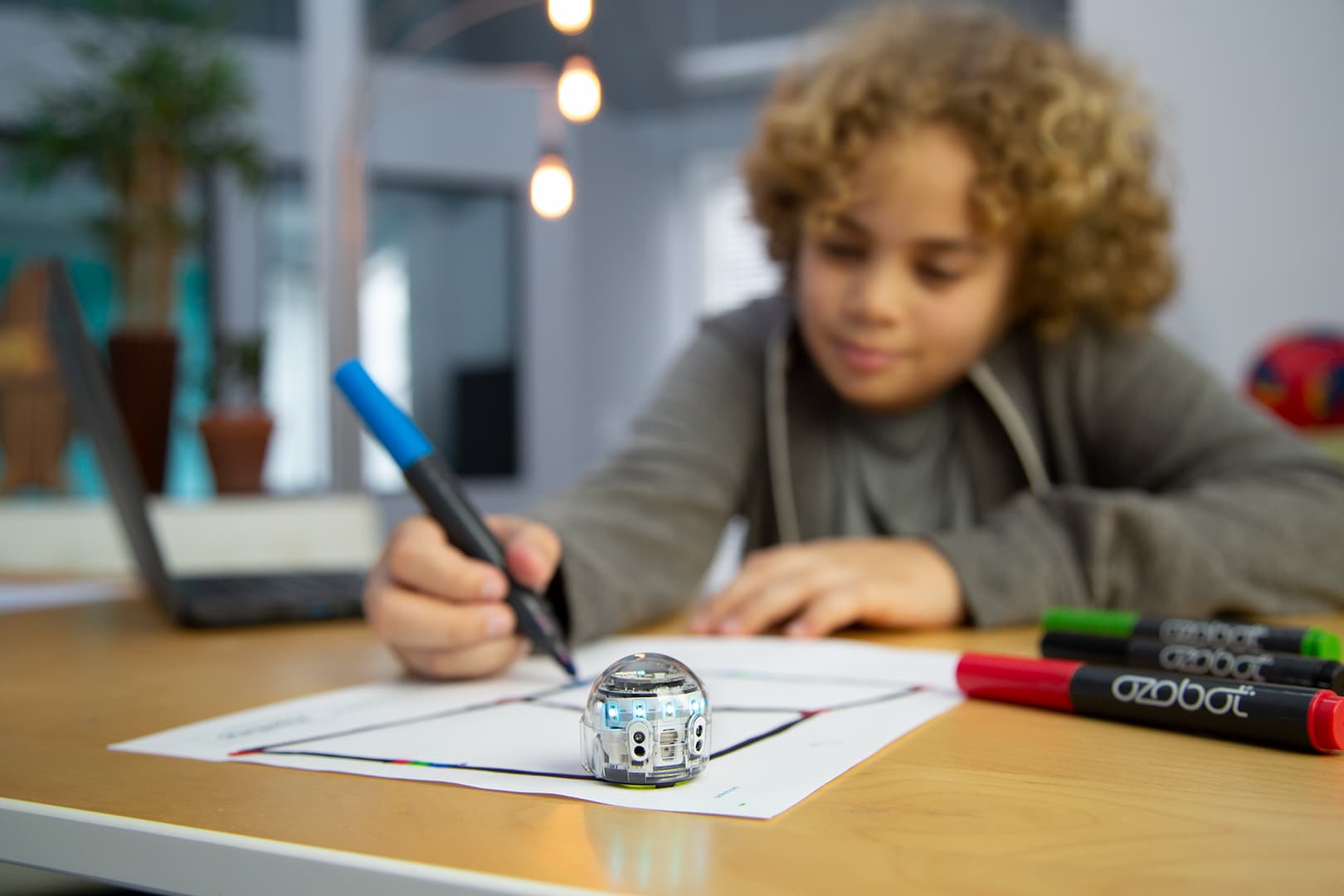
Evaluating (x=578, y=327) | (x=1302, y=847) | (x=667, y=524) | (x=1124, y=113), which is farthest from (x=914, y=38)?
(x=578, y=327)

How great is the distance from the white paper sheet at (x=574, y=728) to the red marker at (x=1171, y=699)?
0.10ft

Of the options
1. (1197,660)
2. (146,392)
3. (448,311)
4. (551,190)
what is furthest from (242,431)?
(448,311)

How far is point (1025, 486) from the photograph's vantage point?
980mm

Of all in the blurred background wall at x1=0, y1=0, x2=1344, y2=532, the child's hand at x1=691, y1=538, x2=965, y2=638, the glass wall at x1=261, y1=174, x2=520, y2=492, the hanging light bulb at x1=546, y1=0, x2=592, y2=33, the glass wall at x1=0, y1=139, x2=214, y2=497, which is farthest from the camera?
the glass wall at x1=261, y1=174, x2=520, y2=492

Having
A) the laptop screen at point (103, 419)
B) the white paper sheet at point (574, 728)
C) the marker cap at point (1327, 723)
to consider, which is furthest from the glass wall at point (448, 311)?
the marker cap at point (1327, 723)

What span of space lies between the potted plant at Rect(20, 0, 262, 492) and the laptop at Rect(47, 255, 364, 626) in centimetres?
86

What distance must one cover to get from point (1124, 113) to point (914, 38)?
0.21 meters

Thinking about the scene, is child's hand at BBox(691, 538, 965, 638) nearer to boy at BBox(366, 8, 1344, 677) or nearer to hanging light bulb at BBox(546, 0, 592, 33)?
boy at BBox(366, 8, 1344, 677)

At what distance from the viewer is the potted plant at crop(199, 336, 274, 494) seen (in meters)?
1.60

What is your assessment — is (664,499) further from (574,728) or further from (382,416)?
(574,728)

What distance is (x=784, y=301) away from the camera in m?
1.16

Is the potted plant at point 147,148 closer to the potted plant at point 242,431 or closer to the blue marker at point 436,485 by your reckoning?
the potted plant at point 242,431

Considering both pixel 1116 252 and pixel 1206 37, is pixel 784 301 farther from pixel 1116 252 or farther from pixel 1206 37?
pixel 1206 37

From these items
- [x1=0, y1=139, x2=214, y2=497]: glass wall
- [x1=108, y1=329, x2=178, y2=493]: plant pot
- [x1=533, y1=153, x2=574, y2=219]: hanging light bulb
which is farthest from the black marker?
[x1=0, y1=139, x2=214, y2=497]: glass wall
